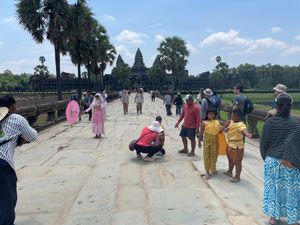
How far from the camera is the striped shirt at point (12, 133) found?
4.43 m

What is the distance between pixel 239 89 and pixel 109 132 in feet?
21.5

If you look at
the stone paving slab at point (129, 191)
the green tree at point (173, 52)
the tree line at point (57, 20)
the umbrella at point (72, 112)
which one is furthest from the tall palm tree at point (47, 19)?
the green tree at point (173, 52)

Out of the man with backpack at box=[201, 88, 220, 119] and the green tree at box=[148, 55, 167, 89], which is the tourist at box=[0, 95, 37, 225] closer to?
the man with backpack at box=[201, 88, 220, 119]

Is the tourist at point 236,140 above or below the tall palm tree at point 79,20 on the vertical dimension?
below

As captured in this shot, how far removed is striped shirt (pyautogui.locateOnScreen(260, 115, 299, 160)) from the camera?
4.61 metres

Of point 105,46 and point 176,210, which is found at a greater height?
point 105,46

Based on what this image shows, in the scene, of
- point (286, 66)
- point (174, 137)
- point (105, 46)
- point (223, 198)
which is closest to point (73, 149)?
point (174, 137)

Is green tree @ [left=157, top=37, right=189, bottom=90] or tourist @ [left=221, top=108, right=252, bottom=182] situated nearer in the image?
tourist @ [left=221, top=108, right=252, bottom=182]

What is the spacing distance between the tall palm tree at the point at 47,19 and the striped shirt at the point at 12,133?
63.8ft

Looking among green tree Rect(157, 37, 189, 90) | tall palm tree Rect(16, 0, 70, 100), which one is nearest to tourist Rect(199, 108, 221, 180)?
tall palm tree Rect(16, 0, 70, 100)

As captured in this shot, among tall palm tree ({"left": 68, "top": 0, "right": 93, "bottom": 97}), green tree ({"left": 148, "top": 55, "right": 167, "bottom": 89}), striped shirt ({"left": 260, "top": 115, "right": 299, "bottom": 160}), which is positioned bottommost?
striped shirt ({"left": 260, "top": 115, "right": 299, "bottom": 160})

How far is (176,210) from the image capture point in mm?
5406

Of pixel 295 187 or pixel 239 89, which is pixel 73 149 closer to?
pixel 239 89

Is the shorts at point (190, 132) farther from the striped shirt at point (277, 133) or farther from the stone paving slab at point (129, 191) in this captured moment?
the striped shirt at point (277, 133)
